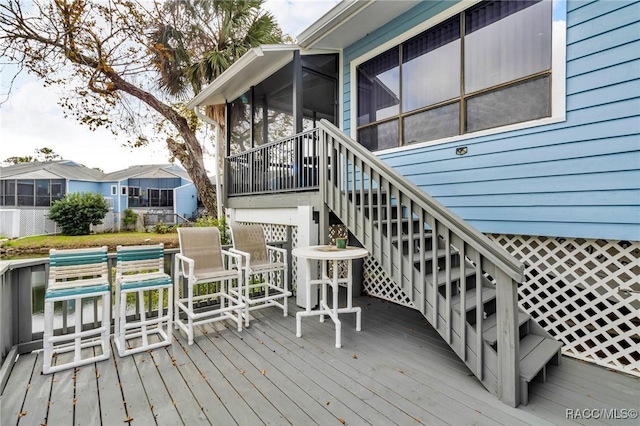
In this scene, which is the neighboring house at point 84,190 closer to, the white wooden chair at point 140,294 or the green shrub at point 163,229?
the green shrub at point 163,229

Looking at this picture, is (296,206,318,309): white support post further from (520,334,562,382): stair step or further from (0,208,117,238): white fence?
(0,208,117,238): white fence

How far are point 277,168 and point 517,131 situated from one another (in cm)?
376

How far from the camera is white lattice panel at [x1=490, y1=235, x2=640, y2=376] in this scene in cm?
287

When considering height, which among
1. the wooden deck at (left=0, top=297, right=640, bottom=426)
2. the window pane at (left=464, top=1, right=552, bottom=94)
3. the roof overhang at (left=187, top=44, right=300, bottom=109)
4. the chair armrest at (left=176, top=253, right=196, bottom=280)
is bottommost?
the wooden deck at (left=0, top=297, right=640, bottom=426)

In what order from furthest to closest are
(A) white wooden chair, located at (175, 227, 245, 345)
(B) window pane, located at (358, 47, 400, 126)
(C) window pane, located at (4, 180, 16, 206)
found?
(C) window pane, located at (4, 180, 16, 206) < (B) window pane, located at (358, 47, 400, 126) < (A) white wooden chair, located at (175, 227, 245, 345)

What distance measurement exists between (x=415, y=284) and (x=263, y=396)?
1.69 metres

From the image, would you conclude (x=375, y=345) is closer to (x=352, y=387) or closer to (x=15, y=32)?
(x=352, y=387)

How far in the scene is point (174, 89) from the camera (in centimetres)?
984

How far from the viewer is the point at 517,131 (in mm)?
3451

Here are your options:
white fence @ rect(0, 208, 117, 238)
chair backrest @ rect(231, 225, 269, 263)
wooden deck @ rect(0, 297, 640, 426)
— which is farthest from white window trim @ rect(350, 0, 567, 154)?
white fence @ rect(0, 208, 117, 238)

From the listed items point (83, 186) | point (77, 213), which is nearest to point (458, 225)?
point (77, 213)

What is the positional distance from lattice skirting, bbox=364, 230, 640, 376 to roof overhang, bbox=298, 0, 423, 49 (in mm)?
3737

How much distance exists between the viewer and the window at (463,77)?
3.37 m

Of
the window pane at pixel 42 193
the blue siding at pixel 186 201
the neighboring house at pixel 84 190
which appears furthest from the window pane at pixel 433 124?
the window pane at pixel 42 193
